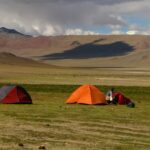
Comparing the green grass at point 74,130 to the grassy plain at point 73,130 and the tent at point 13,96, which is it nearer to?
the grassy plain at point 73,130

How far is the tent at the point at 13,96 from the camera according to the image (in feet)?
99.7

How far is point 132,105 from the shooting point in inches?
1201

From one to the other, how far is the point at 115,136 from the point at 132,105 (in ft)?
43.5

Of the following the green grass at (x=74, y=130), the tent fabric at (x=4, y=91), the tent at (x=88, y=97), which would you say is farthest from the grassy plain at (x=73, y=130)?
the tent at (x=88, y=97)

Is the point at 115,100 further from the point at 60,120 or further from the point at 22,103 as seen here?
the point at 60,120

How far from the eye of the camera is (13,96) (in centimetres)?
3047

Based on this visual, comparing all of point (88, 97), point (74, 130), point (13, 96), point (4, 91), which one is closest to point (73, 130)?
point (74, 130)

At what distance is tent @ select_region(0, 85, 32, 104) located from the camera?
3038cm

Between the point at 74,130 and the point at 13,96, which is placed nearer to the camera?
the point at 74,130

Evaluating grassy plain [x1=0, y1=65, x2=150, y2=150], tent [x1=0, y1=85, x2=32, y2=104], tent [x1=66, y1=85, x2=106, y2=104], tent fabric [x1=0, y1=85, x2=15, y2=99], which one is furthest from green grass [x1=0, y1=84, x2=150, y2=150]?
tent [x1=66, y1=85, x2=106, y2=104]

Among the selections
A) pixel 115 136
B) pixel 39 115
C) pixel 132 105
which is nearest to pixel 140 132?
pixel 115 136

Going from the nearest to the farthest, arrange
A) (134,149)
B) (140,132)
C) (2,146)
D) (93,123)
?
(2,146) → (134,149) → (140,132) → (93,123)

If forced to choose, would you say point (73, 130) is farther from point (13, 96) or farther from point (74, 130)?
point (13, 96)

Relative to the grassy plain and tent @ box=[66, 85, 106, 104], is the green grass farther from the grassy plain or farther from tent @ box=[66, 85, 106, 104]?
tent @ box=[66, 85, 106, 104]
